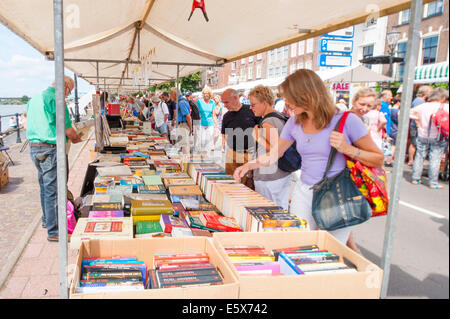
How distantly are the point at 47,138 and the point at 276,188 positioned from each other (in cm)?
243

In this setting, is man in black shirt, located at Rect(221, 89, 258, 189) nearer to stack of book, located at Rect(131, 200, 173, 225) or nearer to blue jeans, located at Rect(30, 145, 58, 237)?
stack of book, located at Rect(131, 200, 173, 225)

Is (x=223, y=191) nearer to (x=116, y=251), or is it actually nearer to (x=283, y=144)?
(x=283, y=144)

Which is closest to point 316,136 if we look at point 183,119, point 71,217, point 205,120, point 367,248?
point 71,217

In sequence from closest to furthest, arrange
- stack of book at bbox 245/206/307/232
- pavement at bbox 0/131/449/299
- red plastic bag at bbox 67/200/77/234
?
1. pavement at bbox 0/131/449/299
2. stack of book at bbox 245/206/307/232
3. red plastic bag at bbox 67/200/77/234

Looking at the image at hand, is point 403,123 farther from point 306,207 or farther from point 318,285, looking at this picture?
point 306,207

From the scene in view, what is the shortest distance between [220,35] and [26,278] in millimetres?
3301

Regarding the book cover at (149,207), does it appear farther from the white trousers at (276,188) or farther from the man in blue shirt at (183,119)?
the man in blue shirt at (183,119)

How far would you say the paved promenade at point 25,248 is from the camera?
2912 mm

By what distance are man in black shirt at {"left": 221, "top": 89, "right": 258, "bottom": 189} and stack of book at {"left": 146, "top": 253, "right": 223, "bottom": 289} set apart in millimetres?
2368

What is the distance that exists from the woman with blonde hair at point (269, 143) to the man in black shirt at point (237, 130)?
2.31 feet

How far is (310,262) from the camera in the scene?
5.38ft

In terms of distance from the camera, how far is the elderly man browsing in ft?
12.0

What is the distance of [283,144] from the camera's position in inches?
102

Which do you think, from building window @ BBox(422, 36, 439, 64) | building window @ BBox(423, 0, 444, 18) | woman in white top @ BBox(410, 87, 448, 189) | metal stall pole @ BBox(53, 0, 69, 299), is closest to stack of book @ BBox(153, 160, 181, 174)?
metal stall pole @ BBox(53, 0, 69, 299)
